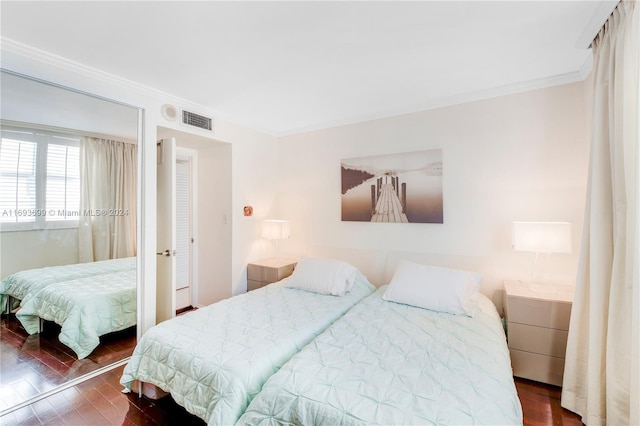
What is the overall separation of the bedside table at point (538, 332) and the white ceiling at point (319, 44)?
181 centimetres

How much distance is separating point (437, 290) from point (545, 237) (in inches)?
36.1

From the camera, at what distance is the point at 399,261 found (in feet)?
10.4

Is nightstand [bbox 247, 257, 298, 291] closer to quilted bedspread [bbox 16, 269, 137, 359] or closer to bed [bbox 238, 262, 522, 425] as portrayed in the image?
quilted bedspread [bbox 16, 269, 137, 359]

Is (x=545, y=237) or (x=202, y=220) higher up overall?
(x=202, y=220)

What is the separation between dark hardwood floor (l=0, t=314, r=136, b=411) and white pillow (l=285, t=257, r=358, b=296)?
67.8 inches

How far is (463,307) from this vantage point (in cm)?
225

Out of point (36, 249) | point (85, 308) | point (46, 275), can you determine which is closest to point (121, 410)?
point (85, 308)

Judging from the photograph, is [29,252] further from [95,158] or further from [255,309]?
[255,309]

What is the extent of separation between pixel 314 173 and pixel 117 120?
214 centimetres

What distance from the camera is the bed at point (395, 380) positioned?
1222 mm

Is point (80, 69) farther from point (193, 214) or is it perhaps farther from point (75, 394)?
point (75, 394)

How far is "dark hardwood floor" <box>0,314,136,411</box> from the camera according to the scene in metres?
2.10

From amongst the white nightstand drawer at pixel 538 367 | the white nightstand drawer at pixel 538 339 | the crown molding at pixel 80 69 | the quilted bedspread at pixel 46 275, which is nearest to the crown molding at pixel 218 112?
the crown molding at pixel 80 69

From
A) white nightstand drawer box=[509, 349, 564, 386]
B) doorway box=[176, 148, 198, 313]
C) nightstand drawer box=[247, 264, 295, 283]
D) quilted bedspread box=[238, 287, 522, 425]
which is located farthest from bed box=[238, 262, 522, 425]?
doorway box=[176, 148, 198, 313]
